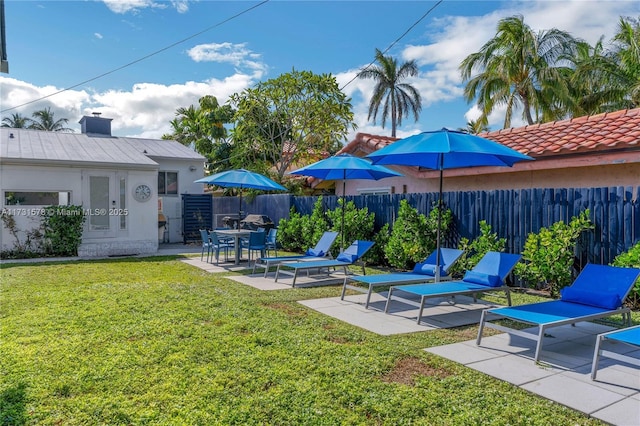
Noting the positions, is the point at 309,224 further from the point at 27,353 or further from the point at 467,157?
the point at 27,353

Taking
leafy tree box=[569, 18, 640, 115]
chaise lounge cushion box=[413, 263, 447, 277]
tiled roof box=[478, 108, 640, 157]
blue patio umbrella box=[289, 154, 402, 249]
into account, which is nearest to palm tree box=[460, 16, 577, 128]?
leafy tree box=[569, 18, 640, 115]

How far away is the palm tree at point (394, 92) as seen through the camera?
121ft

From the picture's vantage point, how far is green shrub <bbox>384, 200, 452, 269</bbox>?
1030 centimetres

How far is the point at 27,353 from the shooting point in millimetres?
4805

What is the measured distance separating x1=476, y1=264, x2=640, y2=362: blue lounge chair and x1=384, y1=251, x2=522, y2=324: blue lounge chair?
3.54 feet

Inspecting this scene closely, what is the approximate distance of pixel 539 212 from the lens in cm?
A: 848

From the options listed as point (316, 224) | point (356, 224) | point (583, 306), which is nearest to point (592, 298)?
point (583, 306)

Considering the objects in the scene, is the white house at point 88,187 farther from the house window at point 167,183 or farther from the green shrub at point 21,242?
the house window at point 167,183

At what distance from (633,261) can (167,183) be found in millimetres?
19268

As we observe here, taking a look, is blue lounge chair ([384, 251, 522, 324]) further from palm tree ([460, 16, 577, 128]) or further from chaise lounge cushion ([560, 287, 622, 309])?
palm tree ([460, 16, 577, 128])

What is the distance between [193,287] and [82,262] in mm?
6022

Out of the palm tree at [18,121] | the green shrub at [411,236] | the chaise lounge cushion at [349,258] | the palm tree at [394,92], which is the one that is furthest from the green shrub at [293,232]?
the palm tree at [18,121]

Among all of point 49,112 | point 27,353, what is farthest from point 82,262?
point 49,112

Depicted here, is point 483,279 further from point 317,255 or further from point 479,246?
point 317,255
